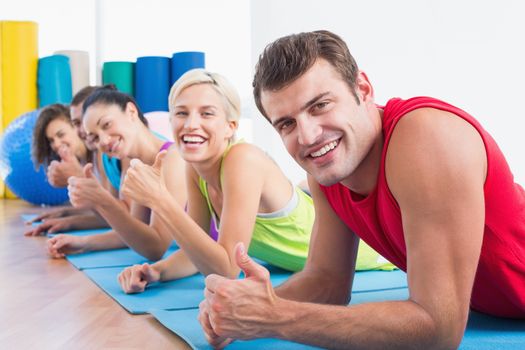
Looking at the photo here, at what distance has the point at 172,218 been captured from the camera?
6.48 ft

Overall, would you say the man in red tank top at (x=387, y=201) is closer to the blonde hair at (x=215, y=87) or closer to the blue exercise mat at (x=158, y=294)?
the blue exercise mat at (x=158, y=294)

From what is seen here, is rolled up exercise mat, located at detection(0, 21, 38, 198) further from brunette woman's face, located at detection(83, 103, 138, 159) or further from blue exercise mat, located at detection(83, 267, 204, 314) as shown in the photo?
blue exercise mat, located at detection(83, 267, 204, 314)

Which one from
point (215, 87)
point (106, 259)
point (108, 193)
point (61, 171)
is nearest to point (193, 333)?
point (215, 87)

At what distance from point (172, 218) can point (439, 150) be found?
99 centimetres

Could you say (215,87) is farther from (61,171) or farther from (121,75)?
(121,75)

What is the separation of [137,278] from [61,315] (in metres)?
0.30

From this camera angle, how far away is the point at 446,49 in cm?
397

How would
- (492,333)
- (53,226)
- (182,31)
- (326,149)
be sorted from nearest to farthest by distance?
1. (326,149)
2. (492,333)
3. (53,226)
4. (182,31)

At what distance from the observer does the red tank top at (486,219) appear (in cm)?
132

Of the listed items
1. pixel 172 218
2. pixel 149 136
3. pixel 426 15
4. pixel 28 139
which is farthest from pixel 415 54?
pixel 28 139

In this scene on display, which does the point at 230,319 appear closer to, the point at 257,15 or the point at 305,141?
the point at 305,141

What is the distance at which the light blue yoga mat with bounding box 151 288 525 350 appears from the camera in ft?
4.99

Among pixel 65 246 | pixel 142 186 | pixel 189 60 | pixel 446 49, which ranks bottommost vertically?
pixel 65 246

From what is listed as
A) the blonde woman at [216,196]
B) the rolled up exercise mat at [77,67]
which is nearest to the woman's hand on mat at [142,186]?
the blonde woman at [216,196]
